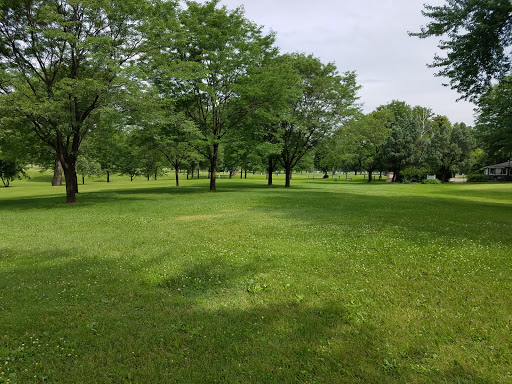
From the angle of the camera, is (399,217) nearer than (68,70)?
Yes

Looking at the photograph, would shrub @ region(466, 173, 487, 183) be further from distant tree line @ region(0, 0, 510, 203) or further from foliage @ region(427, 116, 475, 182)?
distant tree line @ region(0, 0, 510, 203)

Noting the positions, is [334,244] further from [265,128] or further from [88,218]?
[265,128]

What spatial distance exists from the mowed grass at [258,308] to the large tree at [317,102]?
27.5 m

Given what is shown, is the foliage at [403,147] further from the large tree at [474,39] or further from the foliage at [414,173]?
the large tree at [474,39]

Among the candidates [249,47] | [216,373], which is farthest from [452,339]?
[249,47]

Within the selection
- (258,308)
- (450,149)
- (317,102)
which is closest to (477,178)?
(450,149)

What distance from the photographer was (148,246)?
28.6ft

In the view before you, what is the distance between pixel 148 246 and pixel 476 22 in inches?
724

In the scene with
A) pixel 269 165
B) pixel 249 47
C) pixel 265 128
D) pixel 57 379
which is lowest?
pixel 57 379

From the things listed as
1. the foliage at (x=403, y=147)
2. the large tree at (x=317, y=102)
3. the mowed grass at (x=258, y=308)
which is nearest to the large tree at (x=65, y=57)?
the mowed grass at (x=258, y=308)

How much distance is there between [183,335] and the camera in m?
4.14

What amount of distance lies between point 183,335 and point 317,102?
117 ft

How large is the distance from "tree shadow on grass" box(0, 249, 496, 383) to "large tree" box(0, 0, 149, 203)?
1477 cm

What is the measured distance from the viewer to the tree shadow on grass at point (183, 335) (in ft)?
11.2
